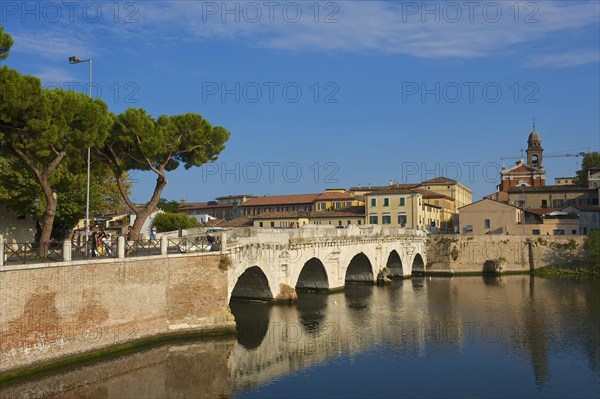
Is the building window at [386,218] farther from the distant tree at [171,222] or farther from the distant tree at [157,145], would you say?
the distant tree at [157,145]

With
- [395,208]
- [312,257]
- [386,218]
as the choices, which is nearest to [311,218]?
[386,218]

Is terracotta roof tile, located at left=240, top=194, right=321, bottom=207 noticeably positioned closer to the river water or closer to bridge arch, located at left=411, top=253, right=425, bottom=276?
bridge arch, located at left=411, top=253, right=425, bottom=276

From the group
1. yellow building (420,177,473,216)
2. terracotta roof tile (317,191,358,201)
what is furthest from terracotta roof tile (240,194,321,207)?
yellow building (420,177,473,216)

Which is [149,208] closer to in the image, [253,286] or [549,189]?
[253,286]

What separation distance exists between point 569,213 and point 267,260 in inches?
2162

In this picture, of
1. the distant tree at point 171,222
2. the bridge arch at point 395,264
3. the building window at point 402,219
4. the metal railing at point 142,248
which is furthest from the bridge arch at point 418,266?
the metal railing at point 142,248

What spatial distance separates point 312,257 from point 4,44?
28.1 metres

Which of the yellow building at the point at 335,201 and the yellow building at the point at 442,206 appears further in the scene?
the yellow building at the point at 335,201

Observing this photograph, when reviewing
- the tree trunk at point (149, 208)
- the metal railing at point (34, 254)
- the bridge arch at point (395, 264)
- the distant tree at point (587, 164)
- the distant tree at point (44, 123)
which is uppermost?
the distant tree at point (587, 164)

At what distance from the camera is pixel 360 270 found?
6019 cm

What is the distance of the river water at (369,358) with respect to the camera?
24.2 meters

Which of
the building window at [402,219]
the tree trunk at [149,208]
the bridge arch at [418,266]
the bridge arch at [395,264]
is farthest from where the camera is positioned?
the building window at [402,219]

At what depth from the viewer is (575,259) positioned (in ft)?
228

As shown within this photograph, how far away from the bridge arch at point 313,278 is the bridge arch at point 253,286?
28.6 ft
